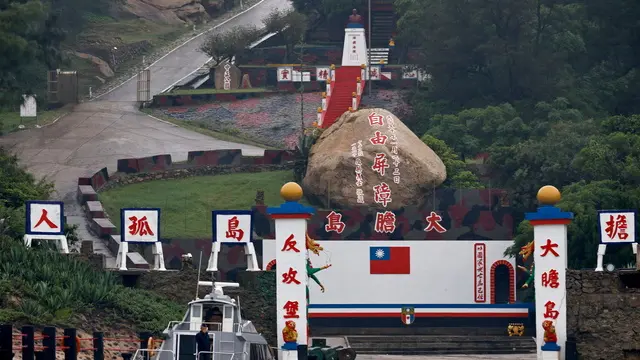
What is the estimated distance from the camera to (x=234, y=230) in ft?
153

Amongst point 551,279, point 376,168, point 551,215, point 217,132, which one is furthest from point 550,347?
point 217,132

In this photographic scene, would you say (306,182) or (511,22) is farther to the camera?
(511,22)

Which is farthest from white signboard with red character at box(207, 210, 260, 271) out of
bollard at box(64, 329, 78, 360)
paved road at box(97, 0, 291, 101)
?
paved road at box(97, 0, 291, 101)

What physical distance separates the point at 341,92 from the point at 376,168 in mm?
18732

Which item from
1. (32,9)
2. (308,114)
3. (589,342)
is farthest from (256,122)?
(589,342)

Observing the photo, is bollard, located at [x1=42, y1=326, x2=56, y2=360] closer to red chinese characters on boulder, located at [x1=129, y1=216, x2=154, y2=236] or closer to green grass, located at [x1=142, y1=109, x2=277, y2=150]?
red chinese characters on boulder, located at [x1=129, y1=216, x2=154, y2=236]

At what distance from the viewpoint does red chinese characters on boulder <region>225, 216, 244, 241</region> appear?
46.7 meters

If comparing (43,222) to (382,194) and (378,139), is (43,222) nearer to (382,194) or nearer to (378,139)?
(382,194)

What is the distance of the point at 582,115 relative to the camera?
7312cm

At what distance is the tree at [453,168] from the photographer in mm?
61719

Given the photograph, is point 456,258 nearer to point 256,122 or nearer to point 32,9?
point 32,9

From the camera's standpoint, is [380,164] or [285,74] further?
[285,74]

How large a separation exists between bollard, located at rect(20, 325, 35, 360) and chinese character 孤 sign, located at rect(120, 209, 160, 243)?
951 centimetres

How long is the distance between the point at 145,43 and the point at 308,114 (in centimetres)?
2081
